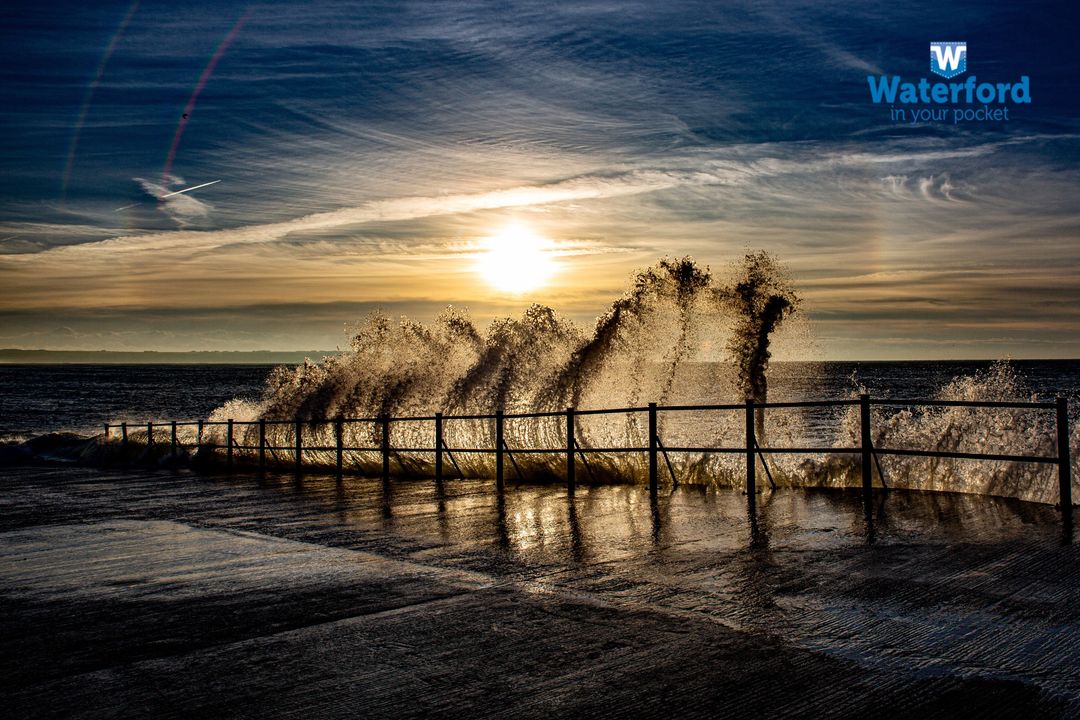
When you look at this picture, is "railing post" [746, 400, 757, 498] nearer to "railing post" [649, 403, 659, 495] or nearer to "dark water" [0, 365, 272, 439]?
"railing post" [649, 403, 659, 495]

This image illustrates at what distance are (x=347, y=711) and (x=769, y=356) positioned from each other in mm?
20723

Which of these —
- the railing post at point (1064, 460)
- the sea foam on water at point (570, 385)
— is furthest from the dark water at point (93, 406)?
the railing post at point (1064, 460)

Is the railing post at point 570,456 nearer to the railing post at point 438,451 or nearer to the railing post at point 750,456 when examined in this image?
the railing post at point 750,456

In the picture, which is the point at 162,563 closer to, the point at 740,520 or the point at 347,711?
the point at 347,711

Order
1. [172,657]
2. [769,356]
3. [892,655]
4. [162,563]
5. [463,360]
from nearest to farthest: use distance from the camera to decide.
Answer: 1. [892,655]
2. [172,657]
3. [162,563]
4. [769,356]
5. [463,360]

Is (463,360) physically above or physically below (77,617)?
above

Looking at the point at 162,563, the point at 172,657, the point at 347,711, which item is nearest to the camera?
the point at 347,711

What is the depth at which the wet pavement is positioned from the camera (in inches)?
162

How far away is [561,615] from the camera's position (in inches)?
217

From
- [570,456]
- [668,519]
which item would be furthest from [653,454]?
[668,519]

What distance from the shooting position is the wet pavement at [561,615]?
13.5 ft

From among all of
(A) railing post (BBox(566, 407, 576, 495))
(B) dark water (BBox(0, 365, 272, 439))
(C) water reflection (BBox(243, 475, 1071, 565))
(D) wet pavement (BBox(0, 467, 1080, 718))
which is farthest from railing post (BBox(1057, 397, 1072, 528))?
(B) dark water (BBox(0, 365, 272, 439))

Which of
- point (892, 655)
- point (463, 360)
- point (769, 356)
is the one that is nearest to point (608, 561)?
point (892, 655)

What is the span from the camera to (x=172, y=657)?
16.1 feet
